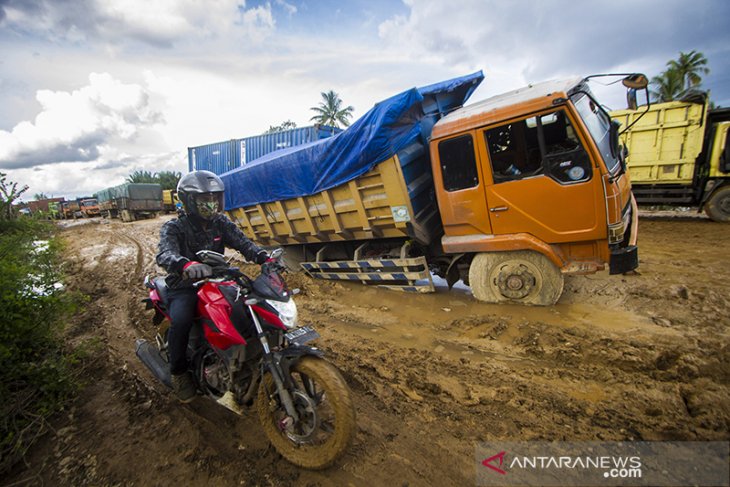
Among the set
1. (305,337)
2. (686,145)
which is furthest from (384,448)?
(686,145)

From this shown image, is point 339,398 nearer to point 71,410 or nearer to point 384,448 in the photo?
point 384,448

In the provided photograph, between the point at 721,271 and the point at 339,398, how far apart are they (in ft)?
20.0

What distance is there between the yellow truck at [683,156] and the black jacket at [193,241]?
9320 mm

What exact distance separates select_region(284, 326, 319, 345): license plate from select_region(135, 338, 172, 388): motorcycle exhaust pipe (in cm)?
136

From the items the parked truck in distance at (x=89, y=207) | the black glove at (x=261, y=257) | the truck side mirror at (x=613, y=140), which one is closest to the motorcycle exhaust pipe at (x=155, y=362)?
the black glove at (x=261, y=257)

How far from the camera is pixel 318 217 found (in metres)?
5.57

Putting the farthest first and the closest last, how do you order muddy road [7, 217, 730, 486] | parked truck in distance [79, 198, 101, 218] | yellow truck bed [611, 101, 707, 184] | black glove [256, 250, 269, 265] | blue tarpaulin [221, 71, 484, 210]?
parked truck in distance [79, 198, 101, 218]
yellow truck bed [611, 101, 707, 184]
blue tarpaulin [221, 71, 484, 210]
black glove [256, 250, 269, 265]
muddy road [7, 217, 730, 486]

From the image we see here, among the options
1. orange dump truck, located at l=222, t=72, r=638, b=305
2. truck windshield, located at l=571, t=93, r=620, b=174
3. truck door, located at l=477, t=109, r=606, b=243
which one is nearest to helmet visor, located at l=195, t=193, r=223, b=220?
orange dump truck, located at l=222, t=72, r=638, b=305

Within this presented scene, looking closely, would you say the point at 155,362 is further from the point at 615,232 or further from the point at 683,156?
the point at 683,156

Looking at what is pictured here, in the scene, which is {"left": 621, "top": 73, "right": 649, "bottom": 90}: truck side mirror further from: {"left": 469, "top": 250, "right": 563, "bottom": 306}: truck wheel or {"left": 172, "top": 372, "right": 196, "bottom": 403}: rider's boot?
{"left": 172, "top": 372, "right": 196, "bottom": 403}: rider's boot

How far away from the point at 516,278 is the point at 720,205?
7.72 m

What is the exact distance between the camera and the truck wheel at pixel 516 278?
4113 mm

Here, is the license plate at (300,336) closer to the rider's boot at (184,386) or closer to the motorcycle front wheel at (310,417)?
the motorcycle front wheel at (310,417)

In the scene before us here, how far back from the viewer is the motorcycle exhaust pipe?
286 cm
